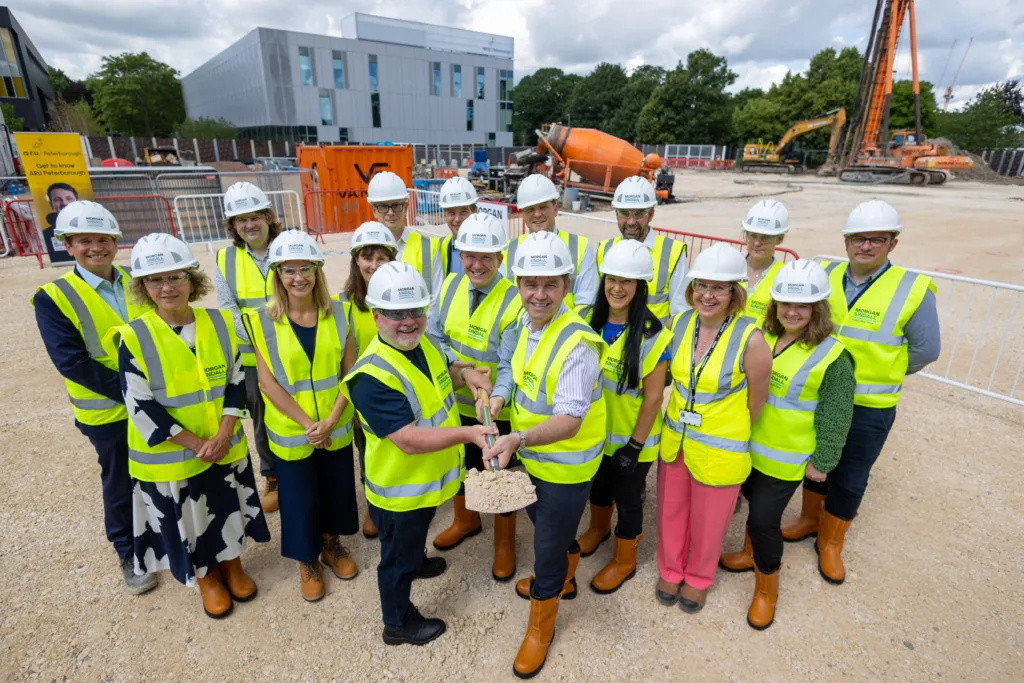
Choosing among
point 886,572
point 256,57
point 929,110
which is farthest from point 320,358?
point 929,110

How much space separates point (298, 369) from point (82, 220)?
5.07ft

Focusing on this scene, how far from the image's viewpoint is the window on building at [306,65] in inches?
1843

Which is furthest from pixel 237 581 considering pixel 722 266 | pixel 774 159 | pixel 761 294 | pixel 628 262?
pixel 774 159

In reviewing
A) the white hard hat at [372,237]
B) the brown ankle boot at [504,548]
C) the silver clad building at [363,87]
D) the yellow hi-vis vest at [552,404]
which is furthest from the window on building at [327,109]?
the yellow hi-vis vest at [552,404]

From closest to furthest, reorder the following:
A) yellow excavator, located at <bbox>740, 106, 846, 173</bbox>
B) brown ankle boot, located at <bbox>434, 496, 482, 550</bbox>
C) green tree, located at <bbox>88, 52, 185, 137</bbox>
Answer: brown ankle boot, located at <bbox>434, 496, 482, 550</bbox>
yellow excavator, located at <bbox>740, 106, 846, 173</bbox>
green tree, located at <bbox>88, 52, 185, 137</bbox>

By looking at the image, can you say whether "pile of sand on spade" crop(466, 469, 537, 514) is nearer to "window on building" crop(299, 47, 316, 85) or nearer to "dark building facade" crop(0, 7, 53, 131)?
"dark building facade" crop(0, 7, 53, 131)

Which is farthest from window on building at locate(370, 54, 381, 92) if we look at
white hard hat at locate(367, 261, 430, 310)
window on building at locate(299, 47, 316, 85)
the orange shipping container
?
white hard hat at locate(367, 261, 430, 310)

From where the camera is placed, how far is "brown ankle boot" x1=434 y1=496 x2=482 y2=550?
148 inches

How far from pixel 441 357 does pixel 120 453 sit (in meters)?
2.14

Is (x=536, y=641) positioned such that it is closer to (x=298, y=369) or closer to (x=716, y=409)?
(x=716, y=409)

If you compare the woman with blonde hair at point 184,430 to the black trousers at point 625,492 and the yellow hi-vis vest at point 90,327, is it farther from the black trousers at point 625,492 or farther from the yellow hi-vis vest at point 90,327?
the black trousers at point 625,492

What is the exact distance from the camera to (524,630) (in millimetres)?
3100

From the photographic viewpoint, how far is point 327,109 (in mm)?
48281

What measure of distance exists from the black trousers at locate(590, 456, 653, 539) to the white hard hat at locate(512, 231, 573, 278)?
1350mm
